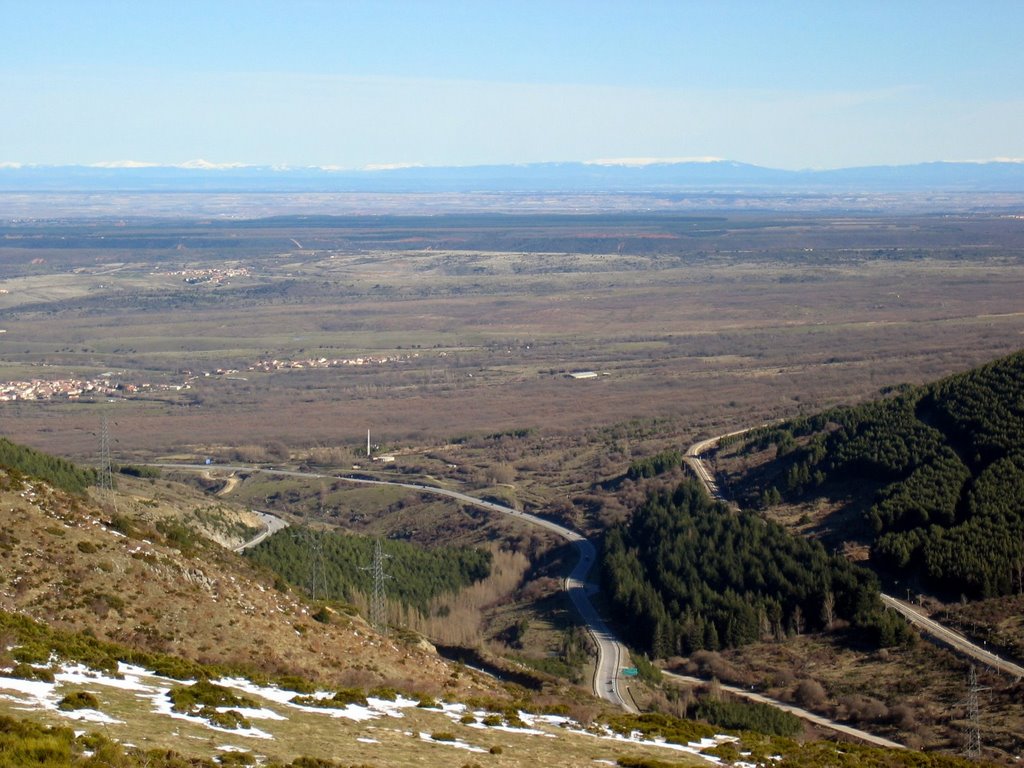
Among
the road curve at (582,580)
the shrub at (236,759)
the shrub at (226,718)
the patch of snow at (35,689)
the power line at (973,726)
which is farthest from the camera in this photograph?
the road curve at (582,580)

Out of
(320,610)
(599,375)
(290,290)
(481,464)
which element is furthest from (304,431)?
(290,290)

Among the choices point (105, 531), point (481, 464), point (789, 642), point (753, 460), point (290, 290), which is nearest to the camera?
point (105, 531)

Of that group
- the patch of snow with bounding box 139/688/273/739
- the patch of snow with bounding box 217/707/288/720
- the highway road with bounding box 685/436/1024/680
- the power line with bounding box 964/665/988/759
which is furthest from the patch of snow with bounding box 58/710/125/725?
the highway road with bounding box 685/436/1024/680

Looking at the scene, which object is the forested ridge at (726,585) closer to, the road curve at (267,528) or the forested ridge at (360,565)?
the forested ridge at (360,565)

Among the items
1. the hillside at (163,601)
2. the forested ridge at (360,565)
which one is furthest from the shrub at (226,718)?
the forested ridge at (360,565)

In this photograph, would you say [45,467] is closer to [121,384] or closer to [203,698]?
[203,698]

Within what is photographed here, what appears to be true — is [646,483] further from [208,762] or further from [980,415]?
[208,762]
